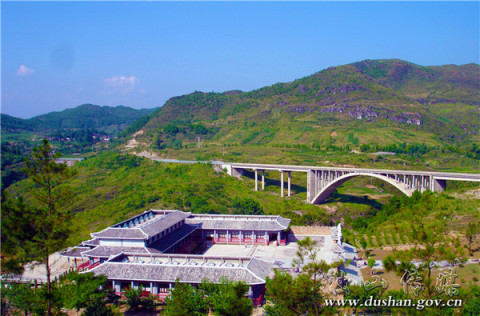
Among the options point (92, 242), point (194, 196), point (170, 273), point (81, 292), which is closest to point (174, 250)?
point (92, 242)

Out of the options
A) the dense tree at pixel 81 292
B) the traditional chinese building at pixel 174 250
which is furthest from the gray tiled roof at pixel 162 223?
the dense tree at pixel 81 292

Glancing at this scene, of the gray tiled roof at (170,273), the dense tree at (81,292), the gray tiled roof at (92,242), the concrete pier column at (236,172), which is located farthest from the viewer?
the concrete pier column at (236,172)

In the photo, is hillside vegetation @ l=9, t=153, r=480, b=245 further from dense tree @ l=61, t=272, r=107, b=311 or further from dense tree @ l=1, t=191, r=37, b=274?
dense tree @ l=1, t=191, r=37, b=274

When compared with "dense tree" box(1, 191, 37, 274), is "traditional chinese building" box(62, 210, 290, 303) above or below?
below

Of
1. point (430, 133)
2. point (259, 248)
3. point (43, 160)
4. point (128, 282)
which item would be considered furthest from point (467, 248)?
point (430, 133)

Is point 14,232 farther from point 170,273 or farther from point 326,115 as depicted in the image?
point 326,115

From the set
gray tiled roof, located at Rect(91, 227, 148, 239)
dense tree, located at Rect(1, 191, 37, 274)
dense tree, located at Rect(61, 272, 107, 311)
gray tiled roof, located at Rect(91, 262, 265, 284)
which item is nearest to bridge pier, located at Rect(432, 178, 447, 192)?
gray tiled roof, located at Rect(91, 262, 265, 284)

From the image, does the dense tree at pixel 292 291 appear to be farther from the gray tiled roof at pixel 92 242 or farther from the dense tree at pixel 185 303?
the gray tiled roof at pixel 92 242
